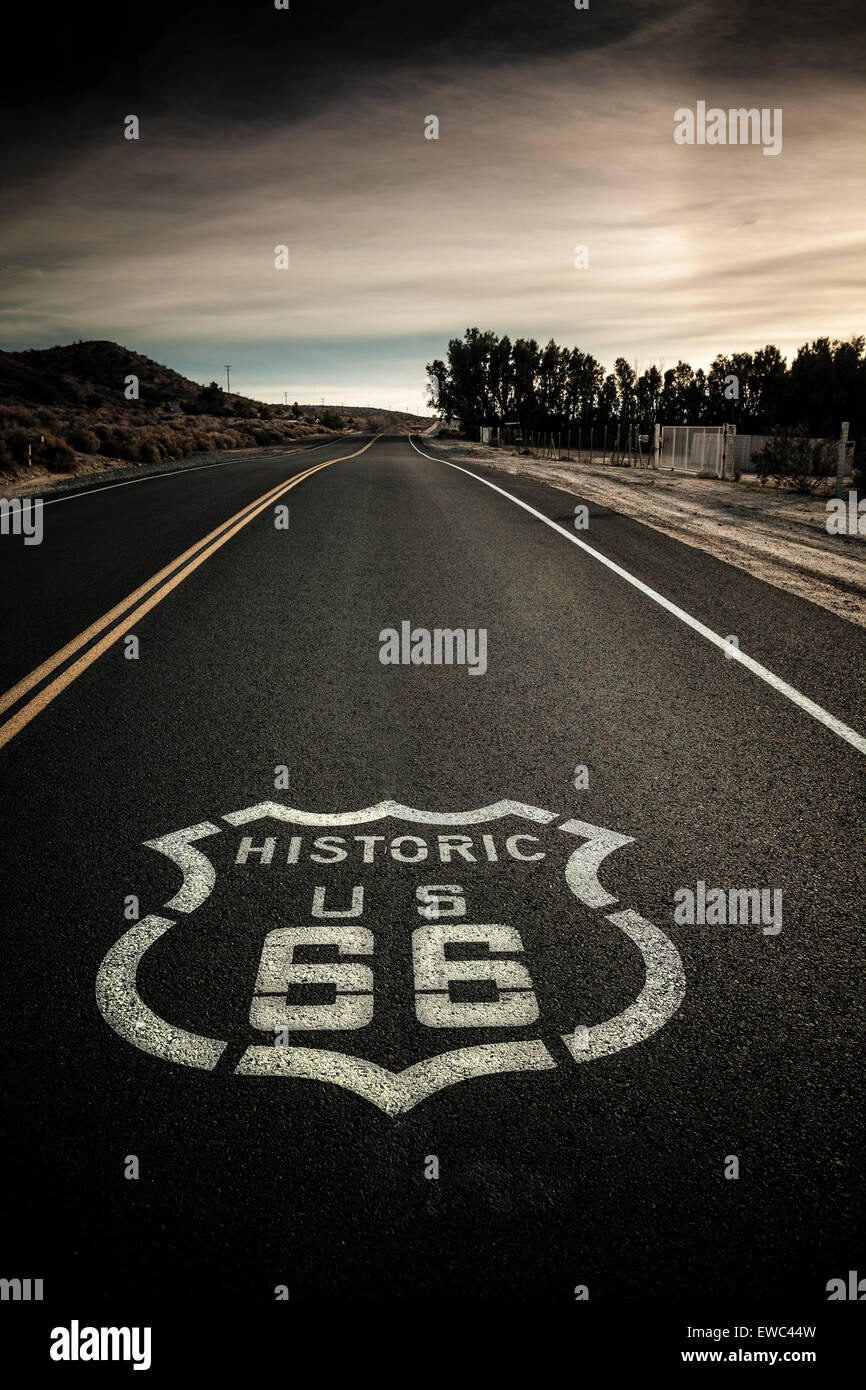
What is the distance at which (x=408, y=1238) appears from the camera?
6.98 feet

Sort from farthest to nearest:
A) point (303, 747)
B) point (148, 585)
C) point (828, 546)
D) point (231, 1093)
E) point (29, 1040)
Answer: point (828, 546), point (148, 585), point (303, 747), point (29, 1040), point (231, 1093)

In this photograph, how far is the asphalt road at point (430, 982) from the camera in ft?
6.99

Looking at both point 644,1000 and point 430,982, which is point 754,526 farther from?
point 430,982

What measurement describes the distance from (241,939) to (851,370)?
252ft

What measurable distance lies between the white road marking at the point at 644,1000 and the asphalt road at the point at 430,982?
13mm

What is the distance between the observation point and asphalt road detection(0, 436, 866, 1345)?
213 cm

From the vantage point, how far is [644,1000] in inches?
115

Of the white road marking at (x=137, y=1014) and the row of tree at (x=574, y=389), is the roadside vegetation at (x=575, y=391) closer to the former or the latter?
the row of tree at (x=574, y=389)

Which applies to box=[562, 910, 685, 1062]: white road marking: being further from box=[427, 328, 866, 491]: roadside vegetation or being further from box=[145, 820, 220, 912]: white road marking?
box=[427, 328, 866, 491]: roadside vegetation

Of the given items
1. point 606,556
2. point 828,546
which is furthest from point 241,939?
point 828,546

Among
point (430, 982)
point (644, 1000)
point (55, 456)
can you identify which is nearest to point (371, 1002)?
point (430, 982)

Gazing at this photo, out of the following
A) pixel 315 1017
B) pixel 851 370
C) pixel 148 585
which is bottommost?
pixel 315 1017
